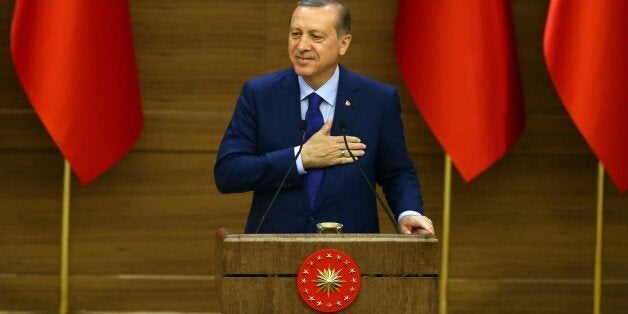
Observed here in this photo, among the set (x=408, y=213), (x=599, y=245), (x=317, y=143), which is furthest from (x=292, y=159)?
(x=599, y=245)

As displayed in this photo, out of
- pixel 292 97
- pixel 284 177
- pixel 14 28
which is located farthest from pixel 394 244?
pixel 14 28

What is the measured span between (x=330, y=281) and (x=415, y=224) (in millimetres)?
342

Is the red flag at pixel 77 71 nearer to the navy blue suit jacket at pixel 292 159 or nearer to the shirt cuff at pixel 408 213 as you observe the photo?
the navy blue suit jacket at pixel 292 159

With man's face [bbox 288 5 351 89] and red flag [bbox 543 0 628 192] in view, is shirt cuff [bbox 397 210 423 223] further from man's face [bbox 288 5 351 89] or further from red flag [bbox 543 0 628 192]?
red flag [bbox 543 0 628 192]

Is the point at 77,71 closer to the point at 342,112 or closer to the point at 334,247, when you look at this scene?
the point at 342,112

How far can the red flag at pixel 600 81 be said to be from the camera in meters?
4.17

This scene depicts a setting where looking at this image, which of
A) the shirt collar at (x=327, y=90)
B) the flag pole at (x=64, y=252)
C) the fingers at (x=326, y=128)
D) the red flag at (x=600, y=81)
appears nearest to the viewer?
the fingers at (x=326, y=128)

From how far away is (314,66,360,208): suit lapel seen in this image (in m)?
2.62

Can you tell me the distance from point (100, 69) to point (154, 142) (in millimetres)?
463

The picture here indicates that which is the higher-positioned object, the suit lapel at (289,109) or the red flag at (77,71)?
the suit lapel at (289,109)

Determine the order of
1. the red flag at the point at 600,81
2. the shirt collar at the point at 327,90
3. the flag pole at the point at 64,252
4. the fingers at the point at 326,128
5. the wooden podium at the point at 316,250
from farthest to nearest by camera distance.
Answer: the flag pole at the point at 64,252 → the red flag at the point at 600,81 → the shirt collar at the point at 327,90 → the fingers at the point at 326,128 → the wooden podium at the point at 316,250

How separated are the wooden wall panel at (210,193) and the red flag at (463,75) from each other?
33 centimetres

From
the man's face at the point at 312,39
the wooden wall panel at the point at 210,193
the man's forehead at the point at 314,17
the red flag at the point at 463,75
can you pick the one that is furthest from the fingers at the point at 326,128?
the wooden wall panel at the point at 210,193

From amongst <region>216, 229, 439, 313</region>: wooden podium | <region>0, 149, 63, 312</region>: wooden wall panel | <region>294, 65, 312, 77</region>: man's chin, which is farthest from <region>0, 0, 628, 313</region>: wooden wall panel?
<region>216, 229, 439, 313</region>: wooden podium
